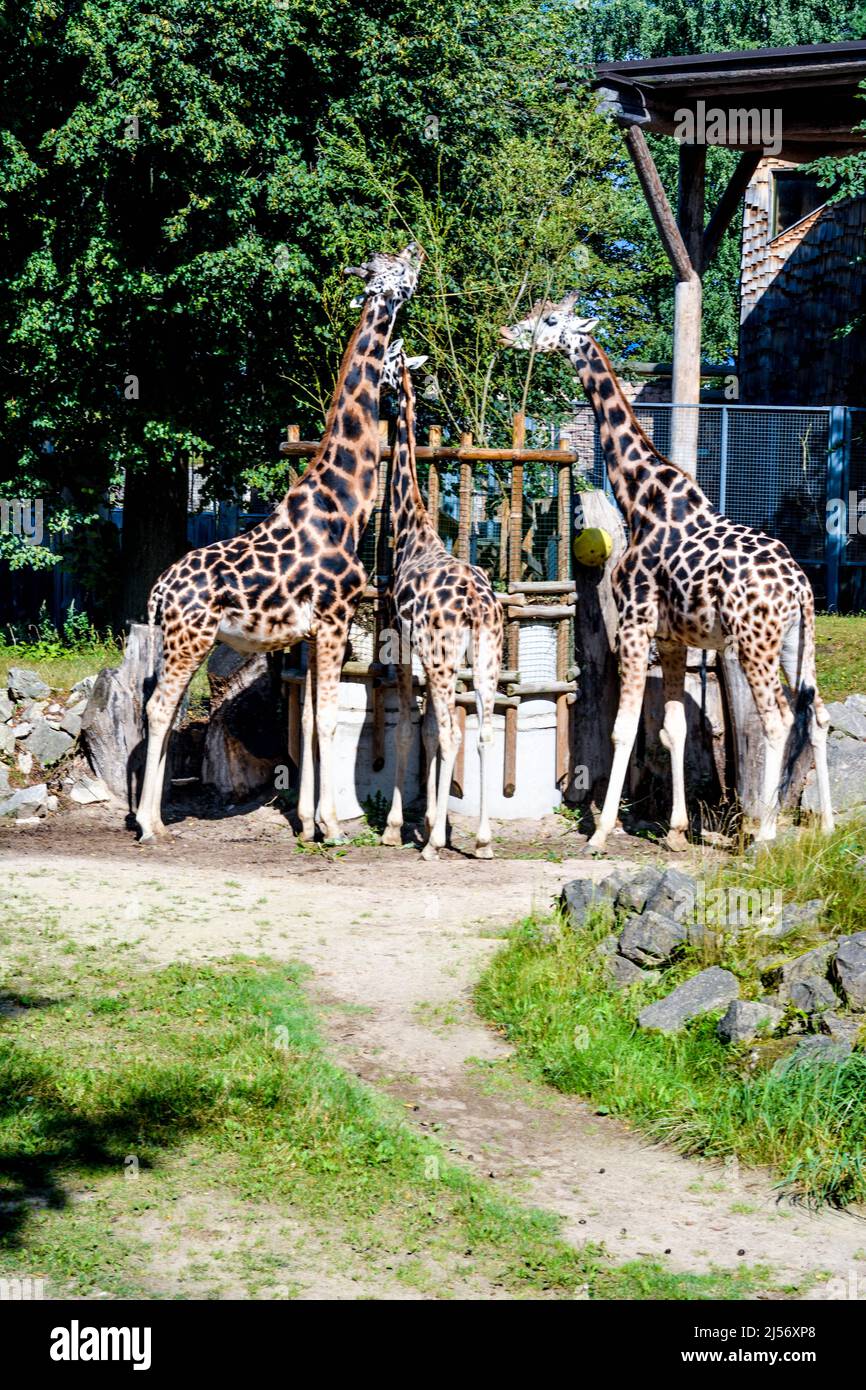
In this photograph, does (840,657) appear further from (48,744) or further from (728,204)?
(48,744)

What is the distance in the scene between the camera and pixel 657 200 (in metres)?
17.2

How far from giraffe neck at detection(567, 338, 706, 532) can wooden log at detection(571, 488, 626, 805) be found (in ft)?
1.26

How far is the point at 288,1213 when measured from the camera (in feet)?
19.3

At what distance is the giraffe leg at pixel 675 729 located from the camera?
38.7 ft

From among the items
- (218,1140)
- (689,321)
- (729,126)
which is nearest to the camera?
(218,1140)

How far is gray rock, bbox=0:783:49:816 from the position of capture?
40.9 ft

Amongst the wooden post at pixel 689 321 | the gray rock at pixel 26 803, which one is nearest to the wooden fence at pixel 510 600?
the gray rock at pixel 26 803

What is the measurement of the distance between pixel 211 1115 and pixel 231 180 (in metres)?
11.9

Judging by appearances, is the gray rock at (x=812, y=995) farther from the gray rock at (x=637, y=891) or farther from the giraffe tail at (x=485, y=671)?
the giraffe tail at (x=485, y=671)

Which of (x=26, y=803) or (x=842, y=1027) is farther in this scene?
(x=26, y=803)

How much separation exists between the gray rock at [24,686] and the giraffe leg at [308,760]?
115 inches

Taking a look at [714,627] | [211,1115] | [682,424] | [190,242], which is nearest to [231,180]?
[190,242]

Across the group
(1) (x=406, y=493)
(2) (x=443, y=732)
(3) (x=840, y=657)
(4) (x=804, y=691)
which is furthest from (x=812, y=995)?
(3) (x=840, y=657)

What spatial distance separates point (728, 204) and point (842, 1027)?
1366 cm
